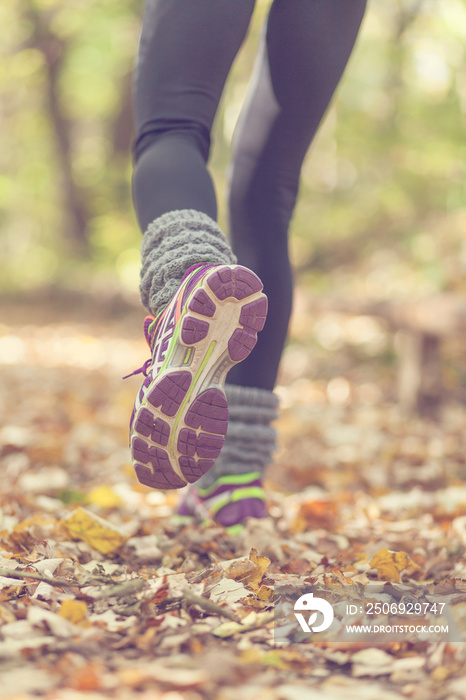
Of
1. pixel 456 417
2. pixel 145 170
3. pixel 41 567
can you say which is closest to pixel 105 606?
pixel 41 567

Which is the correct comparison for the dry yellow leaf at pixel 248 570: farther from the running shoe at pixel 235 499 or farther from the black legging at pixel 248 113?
the black legging at pixel 248 113

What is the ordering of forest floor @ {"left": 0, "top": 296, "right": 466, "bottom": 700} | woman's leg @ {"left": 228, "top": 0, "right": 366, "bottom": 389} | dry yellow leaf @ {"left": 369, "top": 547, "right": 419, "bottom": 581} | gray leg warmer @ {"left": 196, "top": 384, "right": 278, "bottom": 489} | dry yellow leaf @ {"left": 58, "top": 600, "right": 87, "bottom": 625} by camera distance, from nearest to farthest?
forest floor @ {"left": 0, "top": 296, "right": 466, "bottom": 700}, dry yellow leaf @ {"left": 58, "top": 600, "right": 87, "bottom": 625}, dry yellow leaf @ {"left": 369, "top": 547, "right": 419, "bottom": 581}, woman's leg @ {"left": 228, "top": 0, "right": 366, "bottom": 389}, gray leg warmer @ {"left": 196, "top": 384, "right": 278, "bottom": 489}

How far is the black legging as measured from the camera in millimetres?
1265

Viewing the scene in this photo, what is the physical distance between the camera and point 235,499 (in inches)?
63.1

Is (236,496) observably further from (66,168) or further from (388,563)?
(66,168)

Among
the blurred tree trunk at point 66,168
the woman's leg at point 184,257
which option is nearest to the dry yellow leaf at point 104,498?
the woman's leg at point 184,257

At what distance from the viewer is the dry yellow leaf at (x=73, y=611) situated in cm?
95

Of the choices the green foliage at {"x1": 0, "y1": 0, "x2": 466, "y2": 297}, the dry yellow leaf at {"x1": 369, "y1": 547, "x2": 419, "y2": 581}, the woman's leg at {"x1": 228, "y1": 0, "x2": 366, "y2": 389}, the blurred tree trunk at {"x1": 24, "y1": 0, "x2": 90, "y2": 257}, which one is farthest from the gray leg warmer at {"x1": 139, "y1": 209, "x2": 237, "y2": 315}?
the blurred tree trunk at {"x1": 24, "y1": 0, "x2": 90, "y2": 257}

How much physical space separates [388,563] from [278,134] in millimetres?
953

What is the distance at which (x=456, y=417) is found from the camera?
11.4 ft

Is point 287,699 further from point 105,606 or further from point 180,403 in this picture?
point 180,403

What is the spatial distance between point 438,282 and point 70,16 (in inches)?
258

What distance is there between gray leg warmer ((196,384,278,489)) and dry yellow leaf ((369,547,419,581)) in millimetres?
446

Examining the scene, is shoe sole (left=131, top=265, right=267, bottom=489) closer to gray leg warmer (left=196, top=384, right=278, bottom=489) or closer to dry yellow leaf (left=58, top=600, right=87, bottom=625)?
dry yellow leaf (left=58, top=600, right=87, bottom=625)
